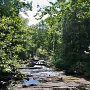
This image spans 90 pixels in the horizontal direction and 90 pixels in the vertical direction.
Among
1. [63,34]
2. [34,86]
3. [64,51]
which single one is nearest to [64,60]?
[64,51]

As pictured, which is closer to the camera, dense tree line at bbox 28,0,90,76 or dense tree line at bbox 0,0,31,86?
dense tree line at bbox 0,0,31,86

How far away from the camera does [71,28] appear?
105 feet

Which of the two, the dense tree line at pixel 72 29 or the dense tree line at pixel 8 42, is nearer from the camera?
the dense tree line at pixel 8 42

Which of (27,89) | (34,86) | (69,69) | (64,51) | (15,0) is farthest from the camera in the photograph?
(64,51)

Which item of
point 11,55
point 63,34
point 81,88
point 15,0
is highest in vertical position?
point 15,0

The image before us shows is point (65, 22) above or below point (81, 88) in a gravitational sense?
above

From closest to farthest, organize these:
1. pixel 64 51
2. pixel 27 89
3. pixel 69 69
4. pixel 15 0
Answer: pixel 27 89, pixel 15 0, pixel 69 69, pixel 64 51

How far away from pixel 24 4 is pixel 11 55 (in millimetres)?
15253

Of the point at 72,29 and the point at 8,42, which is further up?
the point at 72,29

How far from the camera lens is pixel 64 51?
3294 centimetres

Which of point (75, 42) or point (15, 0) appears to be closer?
point (15, 0)

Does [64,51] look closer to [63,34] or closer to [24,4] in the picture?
[63,34]

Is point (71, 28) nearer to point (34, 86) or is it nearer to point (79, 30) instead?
point (79, 30)

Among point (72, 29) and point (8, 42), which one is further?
point (72, 29)
